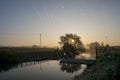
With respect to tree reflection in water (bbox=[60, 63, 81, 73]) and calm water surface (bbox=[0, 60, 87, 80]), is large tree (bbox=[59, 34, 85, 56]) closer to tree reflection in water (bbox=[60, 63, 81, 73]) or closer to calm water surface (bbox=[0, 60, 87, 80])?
tree reflection in water (bbox=[60, 63, 81, 73])

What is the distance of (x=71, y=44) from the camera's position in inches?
3216

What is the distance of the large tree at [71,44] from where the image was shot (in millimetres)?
78375

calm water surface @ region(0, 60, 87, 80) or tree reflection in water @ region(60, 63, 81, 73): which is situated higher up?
calm water surface @ region(0, 60, 87, 80)

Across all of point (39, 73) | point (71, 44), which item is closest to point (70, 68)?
point (39, 73)

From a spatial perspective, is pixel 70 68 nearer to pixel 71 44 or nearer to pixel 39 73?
pixel 39 73

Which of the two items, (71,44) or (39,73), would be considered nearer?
(39,73)

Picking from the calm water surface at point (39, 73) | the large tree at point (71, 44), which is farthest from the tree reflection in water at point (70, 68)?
the large tree at point (71, 44)

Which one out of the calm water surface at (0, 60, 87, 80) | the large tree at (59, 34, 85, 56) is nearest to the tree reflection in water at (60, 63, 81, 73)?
the calm water surface at (0, 60, 87, 80)

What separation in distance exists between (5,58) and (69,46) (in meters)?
39.9

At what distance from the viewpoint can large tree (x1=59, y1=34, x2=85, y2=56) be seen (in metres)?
78.4

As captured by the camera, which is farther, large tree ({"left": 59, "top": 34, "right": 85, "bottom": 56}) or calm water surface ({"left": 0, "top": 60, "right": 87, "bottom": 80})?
large tree ({"left": 59, "top": 34, "right": 85, "bottom": 56})

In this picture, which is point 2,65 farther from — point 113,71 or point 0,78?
point 113,71

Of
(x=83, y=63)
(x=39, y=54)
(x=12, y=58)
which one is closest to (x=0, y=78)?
(x=12, y=58)

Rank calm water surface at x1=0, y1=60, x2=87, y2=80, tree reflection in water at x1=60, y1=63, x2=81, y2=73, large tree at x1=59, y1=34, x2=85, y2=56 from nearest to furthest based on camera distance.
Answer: calm water surface at x1=0, y1=60, x2=87, y2=80, tree reflection in water at x1=60, y1=63, x2=81, y2=73, large tree at x1=59, y1=34, x2=85, y2=56
